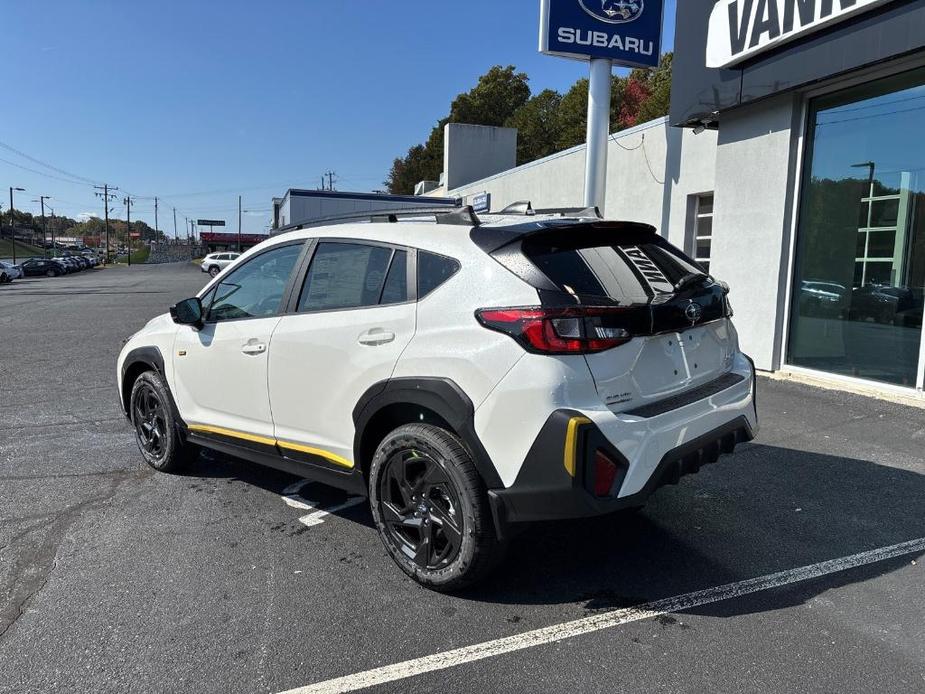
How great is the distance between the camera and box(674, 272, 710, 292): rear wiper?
11.1 feet

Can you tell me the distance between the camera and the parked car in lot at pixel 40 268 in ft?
188

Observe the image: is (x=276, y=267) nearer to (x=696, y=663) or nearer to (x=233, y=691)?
(x=233, y=691)

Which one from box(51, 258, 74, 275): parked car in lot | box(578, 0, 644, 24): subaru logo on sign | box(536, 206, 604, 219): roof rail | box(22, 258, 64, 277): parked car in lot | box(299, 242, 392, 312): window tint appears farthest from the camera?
box(51, 258, 74, 275): parked car in lot

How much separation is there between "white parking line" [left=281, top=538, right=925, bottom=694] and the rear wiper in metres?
1.47

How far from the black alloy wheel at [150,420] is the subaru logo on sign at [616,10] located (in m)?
10.1

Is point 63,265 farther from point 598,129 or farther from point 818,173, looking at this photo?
point 818,173

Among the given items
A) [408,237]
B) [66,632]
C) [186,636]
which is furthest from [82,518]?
[408,237]

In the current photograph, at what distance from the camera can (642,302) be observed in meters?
Answer: 3.10

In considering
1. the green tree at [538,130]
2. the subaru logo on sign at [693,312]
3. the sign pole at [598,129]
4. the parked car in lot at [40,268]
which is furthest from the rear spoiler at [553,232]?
the parked car in lot at [40,268]

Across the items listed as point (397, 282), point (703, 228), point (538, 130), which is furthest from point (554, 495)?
point (538, 130)

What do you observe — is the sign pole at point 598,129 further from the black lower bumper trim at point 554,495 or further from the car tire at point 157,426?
the black lower bumper trim at point 554,495

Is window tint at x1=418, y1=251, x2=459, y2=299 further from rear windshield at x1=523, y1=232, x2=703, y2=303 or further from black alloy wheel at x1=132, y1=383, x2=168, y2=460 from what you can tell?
black alloy wheel at x1=132, y1=383, x2=168, y2=460

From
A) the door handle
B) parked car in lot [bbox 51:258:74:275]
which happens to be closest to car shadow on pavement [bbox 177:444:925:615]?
the door handle

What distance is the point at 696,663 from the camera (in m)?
2.63
